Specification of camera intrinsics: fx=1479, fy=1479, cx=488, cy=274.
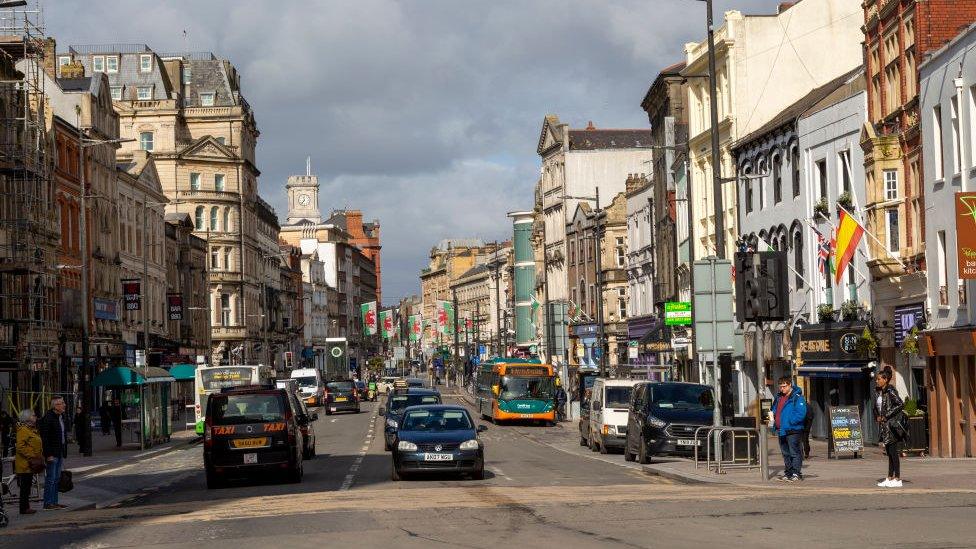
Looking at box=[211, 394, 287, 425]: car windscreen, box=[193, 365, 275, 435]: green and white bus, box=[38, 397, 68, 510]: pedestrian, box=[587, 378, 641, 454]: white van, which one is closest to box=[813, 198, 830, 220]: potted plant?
box=[587, 378, 641, 454]: white van

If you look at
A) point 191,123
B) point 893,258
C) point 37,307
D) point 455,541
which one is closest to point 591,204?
point 191,123

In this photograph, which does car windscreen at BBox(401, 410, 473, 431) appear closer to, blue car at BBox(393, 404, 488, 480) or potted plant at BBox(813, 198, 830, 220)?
blue car at BBox(393, 404, 488, 480)

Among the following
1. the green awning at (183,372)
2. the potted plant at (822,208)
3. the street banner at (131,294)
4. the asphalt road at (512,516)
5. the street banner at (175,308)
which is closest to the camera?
the asphalt road at (512,516)

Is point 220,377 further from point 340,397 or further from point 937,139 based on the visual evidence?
point 937,139

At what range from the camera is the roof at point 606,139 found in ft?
379

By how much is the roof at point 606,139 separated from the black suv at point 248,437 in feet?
291

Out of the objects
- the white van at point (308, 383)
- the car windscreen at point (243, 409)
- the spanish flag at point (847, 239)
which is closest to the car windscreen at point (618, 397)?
the spanish flag at point (847, 239)

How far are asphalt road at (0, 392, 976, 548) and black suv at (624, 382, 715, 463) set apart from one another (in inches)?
164

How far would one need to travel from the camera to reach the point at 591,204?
115 m

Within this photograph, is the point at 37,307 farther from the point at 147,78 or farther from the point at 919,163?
the point at 147,78

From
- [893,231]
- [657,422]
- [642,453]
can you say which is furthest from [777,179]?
[642,453]

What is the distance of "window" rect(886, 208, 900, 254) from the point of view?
35.7 m

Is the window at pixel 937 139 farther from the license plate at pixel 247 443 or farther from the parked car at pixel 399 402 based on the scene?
the license plate at pixel 247 443

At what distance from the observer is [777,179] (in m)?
48.3
